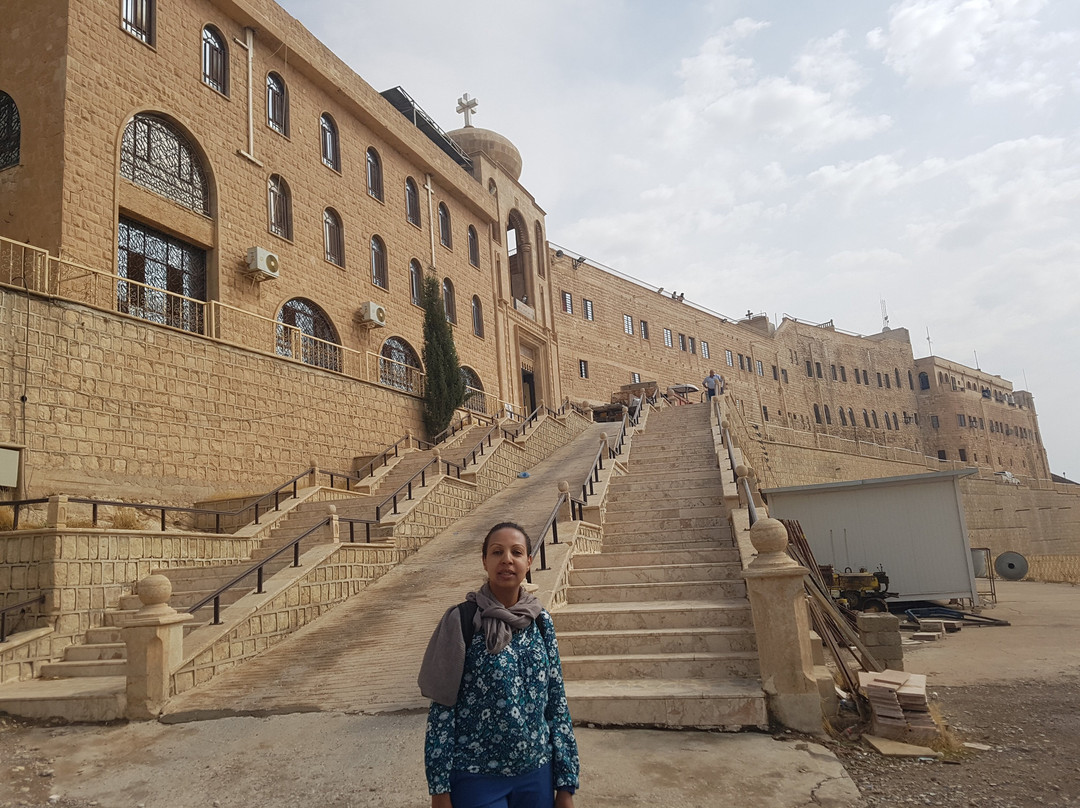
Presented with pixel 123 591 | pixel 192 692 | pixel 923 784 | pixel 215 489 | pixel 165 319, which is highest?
pixel 165 319

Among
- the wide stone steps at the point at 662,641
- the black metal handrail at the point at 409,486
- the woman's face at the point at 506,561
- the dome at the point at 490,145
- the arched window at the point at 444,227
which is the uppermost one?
the dome at the point at 490,145

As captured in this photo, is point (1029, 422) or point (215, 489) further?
point (1029, 422)

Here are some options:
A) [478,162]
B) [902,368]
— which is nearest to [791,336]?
[902,368]

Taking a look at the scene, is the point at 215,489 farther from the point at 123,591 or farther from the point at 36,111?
the point at 36,111

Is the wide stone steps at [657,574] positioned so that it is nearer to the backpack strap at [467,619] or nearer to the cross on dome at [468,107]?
the backpack strap at [467,619]

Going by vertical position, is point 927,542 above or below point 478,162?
below

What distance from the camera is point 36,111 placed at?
567 inches

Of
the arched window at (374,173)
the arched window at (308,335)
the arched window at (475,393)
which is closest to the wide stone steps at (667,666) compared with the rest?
the arched window at (308,335)

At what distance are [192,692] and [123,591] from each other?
3.44 metres

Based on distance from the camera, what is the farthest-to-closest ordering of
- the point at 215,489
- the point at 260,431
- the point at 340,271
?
the point at 340,271, the point at 260,431, the point at 215,489

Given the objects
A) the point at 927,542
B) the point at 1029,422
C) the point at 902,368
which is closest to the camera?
the point at 927,542

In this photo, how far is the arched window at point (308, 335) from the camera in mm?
18484

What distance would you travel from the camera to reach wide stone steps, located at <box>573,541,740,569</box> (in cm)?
1008

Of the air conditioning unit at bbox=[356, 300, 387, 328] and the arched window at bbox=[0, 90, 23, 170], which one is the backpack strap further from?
the air conditioning unit at bbox=[356, 300, 387, 328]
